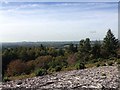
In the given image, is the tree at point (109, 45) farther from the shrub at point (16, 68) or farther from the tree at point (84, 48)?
the shrub at point (16, 68)

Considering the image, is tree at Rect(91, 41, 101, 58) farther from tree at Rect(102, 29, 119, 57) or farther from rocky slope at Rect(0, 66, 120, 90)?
rocky slope at Rect(0, 66, 120, 90)

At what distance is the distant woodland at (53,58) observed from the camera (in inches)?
466

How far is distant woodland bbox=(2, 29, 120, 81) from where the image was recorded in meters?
11.8

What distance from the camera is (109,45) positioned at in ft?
66.8

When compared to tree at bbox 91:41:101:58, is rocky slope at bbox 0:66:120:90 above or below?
below

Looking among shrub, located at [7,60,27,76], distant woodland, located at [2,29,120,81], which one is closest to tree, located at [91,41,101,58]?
distant woodland, located at [2,29,120,81]

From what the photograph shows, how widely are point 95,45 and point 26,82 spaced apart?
1152 centimetres

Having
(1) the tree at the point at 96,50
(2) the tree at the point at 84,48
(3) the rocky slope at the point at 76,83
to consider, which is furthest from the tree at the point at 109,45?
(3) the rocky slope at the point at 76,83

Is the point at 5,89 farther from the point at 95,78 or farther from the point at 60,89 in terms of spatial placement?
the point at 95,78

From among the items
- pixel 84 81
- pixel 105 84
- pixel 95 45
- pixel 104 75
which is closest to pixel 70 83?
pixel 84 81

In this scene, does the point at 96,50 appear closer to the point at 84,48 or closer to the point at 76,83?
the point at 84,48

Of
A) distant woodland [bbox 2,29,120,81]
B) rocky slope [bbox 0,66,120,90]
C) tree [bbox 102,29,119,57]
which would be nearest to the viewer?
rocky slope [bbox 0,66,120,90]

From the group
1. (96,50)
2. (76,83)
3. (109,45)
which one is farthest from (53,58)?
(76,83)

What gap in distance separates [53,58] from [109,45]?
6107 mm
